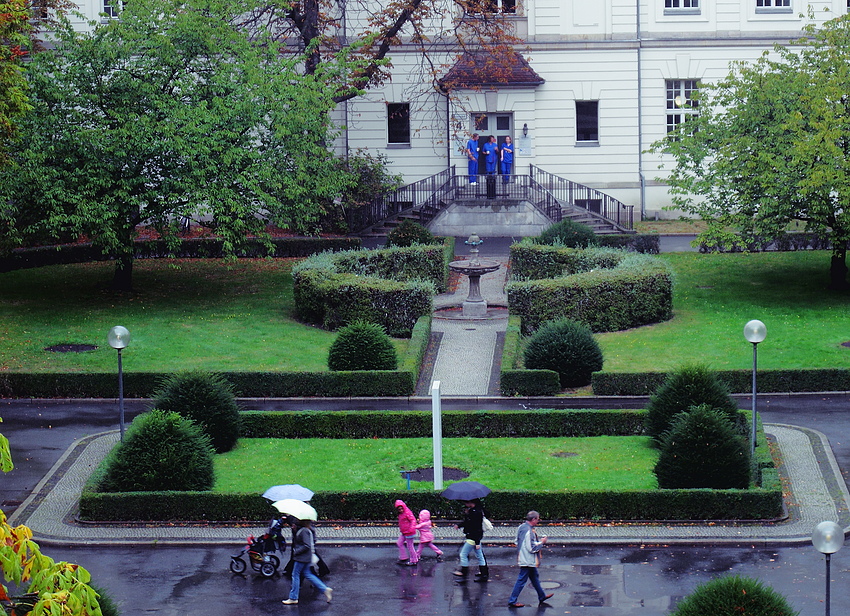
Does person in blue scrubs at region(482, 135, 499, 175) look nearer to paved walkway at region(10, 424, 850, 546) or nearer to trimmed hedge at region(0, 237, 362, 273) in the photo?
trimmed hedge at region(0, 237, 362, 273)

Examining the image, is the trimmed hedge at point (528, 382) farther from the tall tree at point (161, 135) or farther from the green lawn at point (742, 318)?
the tall tree at point (161, 135)

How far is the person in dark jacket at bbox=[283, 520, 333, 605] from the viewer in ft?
47.6

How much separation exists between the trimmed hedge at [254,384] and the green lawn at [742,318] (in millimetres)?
4941

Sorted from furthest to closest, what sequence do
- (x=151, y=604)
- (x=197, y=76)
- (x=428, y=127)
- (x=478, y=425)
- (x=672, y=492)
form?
(x=428, y=127), (x=197, y=76), (x=478, y=425), (x=672, y=492), (x=151, y=604)

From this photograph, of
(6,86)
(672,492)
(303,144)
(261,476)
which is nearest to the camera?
(672,492)

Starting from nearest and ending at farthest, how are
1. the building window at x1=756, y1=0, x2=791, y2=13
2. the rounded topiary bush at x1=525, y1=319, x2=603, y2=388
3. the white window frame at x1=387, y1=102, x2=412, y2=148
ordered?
1. the rounded topiary bush at x1=525, y1=319, x2=603, y2=388
2. the building window at x1=756, y1=0, x2=791, y2=13
3. the white window frame at x1=387, y1=102, x2=412, y2=148

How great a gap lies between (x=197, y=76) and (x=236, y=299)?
6.70m

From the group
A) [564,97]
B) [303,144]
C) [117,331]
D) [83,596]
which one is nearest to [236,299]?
[303,144]

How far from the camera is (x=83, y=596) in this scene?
765cm

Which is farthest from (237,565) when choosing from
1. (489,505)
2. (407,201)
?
(407,201)

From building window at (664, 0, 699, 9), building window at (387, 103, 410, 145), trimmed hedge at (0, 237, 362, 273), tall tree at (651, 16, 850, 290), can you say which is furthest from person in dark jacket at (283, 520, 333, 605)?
building window at (664, 0, 699, 9)

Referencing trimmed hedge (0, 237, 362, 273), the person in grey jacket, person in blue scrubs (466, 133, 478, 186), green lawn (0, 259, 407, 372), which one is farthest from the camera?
person in blue scrubs (466, 133, 478, 186)

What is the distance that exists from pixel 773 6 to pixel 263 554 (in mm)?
36409

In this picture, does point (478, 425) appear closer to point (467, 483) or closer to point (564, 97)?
point (467, 483)
